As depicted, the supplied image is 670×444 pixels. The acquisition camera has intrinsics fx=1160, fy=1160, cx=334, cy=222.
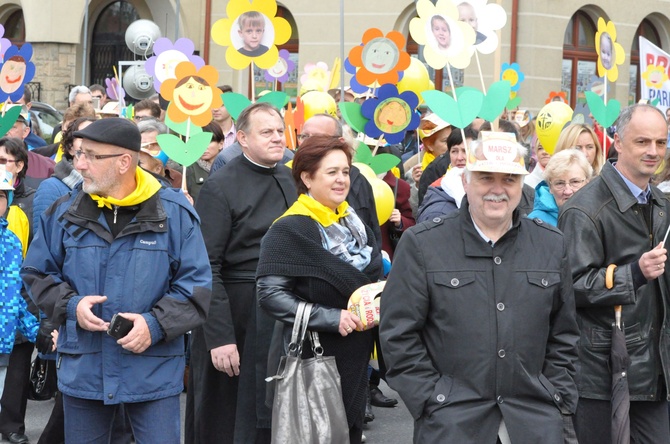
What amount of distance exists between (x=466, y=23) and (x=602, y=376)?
3302mm

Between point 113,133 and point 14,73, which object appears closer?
point 113,133

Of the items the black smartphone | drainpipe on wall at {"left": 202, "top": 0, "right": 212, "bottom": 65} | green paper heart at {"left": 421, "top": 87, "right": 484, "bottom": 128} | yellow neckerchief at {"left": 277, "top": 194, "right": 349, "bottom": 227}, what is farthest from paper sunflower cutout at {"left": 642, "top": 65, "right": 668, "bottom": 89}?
drainpipe on wall at {"left": 202, "top": 0, "right": 212, "bottom": 65}

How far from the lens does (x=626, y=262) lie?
5.25m

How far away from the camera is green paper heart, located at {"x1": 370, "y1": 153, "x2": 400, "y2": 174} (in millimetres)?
8188

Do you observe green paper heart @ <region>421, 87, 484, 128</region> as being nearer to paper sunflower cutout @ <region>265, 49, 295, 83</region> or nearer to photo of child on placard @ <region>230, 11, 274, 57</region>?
photo of child on placard @ <region>230, 11, 274, 57</region>

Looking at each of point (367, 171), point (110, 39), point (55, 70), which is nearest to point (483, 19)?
point (367, 171)

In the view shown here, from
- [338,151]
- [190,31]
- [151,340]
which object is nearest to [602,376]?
[338,151]

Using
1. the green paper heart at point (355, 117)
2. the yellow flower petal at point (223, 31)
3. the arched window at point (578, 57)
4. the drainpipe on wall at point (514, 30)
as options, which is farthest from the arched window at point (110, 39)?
the green paper heart at point (355, 117)

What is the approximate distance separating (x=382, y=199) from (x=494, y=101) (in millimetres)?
1789

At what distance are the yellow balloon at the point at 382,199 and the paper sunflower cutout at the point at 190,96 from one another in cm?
123

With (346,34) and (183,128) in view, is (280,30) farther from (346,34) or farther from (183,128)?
(346,34)

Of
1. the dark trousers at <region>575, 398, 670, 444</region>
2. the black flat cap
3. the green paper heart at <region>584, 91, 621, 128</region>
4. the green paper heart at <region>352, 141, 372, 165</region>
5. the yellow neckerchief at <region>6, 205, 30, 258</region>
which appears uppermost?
the green paper heart at <region>584, 91, 621, 128</region>

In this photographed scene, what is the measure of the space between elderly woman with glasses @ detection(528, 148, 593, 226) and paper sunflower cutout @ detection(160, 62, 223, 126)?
8.29 feet

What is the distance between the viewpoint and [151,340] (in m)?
4.91
